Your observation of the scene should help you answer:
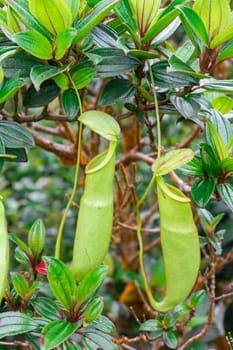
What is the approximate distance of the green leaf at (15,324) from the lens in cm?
61

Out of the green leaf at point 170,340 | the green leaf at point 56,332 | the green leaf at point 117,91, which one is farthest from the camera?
the green leaf at point 170,340

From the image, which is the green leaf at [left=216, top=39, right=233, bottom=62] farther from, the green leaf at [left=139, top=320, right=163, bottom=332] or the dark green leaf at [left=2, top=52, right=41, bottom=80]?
the green leaf at [left=139, top=320, right=163, bottom=332]

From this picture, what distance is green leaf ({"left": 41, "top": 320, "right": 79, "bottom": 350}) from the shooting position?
1.91 feet

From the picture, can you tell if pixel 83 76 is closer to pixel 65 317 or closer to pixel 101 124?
pixel 101 124

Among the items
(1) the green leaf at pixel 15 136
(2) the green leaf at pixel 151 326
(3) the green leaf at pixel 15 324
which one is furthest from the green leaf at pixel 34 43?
(2) the green leaf at pixel 151 326

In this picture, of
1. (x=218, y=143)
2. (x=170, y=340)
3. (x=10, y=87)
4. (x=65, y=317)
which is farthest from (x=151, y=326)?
(x=10, y=87)

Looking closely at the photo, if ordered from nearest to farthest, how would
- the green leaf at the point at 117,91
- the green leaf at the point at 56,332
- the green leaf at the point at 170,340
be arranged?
the green leaf at the point at 56,332 < the green leaf at the point at 117,91 < the green leaf at the point at 170,340

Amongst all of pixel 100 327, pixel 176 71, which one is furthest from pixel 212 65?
pixel 100 327

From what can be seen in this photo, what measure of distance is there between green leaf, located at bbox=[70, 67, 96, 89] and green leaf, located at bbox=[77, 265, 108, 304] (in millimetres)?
229

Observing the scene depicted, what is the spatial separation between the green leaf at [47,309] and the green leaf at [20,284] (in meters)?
0.04

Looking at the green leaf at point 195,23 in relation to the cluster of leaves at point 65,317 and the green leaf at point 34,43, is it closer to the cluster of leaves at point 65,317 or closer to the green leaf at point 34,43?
the green leaf at point 34,43

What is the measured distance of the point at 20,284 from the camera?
0.71 meters

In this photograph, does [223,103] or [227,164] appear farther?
[223,103]

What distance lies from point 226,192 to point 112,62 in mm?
224
